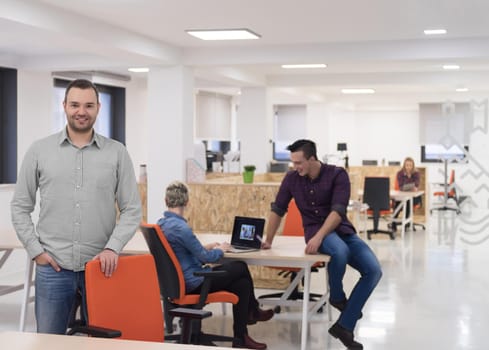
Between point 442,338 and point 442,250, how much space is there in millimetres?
4862

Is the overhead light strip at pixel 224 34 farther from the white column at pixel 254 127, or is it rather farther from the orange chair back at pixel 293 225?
the white column at pixel 254 127

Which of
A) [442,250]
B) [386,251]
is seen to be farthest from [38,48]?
[442,250]

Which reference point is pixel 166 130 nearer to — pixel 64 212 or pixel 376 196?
pixel 376 196

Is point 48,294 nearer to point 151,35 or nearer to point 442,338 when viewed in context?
point 442,338

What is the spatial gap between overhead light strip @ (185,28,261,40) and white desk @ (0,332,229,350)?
4956mm

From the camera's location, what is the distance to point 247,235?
201 inches

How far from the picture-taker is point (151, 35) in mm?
7496

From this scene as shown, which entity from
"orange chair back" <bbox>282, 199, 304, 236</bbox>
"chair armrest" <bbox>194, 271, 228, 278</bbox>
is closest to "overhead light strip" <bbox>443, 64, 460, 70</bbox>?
"orange chair back" <bbox>282, 199, 304, 236</bbox>

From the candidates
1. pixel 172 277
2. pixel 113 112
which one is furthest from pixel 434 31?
pixel 113 112

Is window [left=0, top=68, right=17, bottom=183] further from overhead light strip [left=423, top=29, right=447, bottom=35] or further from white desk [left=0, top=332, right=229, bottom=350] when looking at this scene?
white desk [left=0, top=332, right=229, bottom=350]

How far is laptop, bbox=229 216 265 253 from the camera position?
16.6 feet

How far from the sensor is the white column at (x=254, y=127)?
37.6 ft

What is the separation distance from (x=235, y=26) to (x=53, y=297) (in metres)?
4.37

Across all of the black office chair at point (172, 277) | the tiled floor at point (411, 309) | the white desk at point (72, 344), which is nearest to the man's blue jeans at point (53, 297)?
the white desk at point (72, 344)
